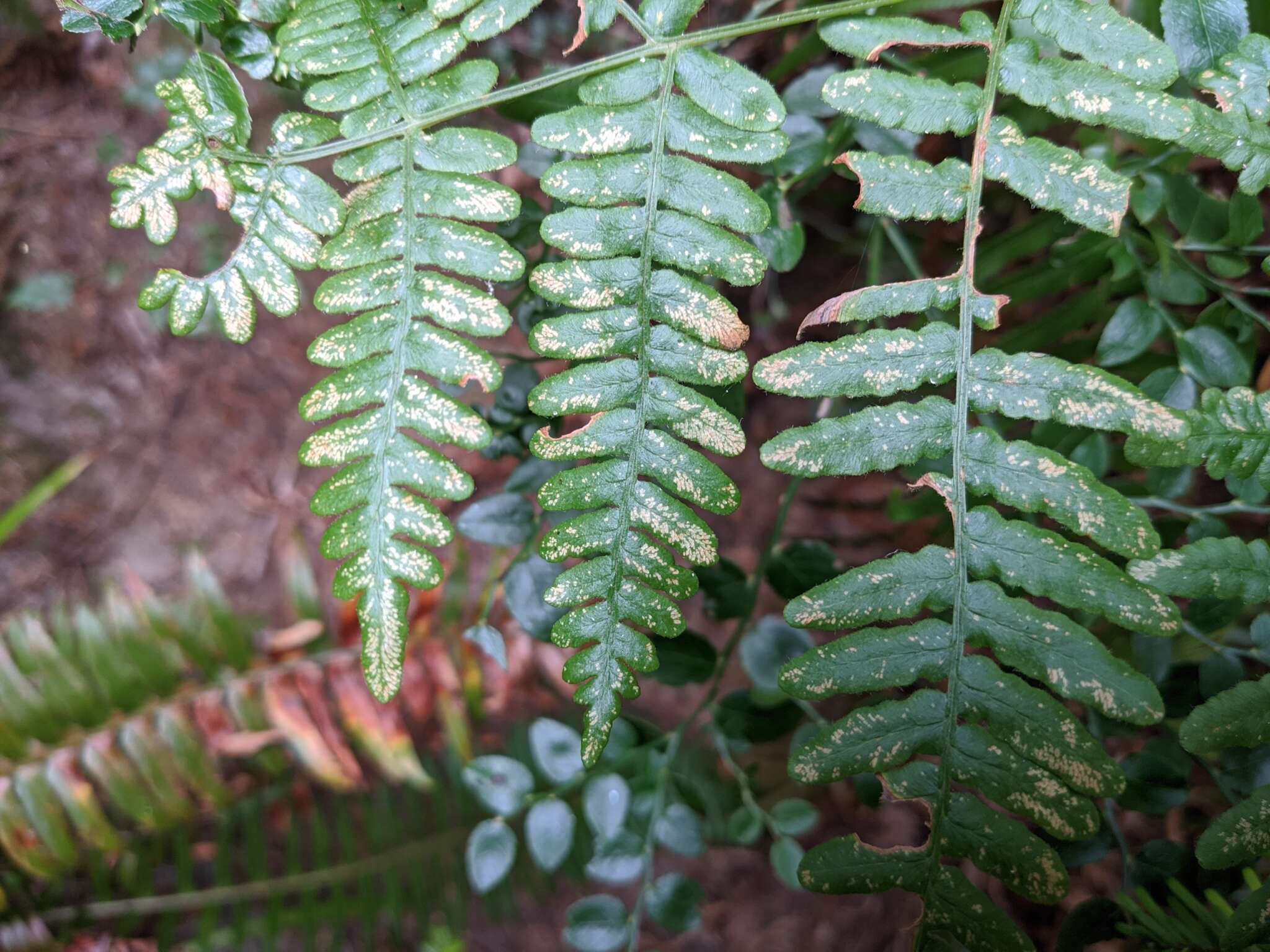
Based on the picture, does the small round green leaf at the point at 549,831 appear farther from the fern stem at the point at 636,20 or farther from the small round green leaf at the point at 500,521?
the fern stem at the point at 636,20

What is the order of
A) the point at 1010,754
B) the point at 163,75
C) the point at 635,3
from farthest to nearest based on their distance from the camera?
the point at 163,75, the point at 635,3, the point at 1010,754

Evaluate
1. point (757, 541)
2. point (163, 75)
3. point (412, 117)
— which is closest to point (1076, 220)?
point (412, 117)

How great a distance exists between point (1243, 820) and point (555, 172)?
4.54 feet

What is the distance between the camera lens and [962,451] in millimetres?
1046

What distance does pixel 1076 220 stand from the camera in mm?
1041

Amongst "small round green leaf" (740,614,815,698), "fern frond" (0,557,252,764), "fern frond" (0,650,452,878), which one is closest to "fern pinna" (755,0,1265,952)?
"small round green leaf" (740,614,815,698)

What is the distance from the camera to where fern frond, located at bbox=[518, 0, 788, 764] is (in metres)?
1.08

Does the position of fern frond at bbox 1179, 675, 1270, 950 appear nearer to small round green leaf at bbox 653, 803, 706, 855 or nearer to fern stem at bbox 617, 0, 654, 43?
small round green leaf at bbox 653, 803, 706, 855

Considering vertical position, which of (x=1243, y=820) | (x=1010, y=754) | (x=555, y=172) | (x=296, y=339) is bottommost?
(x=1243, y=820)

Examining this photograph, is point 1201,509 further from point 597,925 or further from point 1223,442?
point 597,925

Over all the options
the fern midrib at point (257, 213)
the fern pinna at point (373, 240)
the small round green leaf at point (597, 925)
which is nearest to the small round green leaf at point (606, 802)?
the small round green leaf at point (597, 925)

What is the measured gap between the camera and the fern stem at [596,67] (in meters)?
1.15

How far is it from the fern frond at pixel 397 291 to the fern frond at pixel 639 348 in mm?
115

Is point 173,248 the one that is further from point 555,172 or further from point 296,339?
point 555,172
